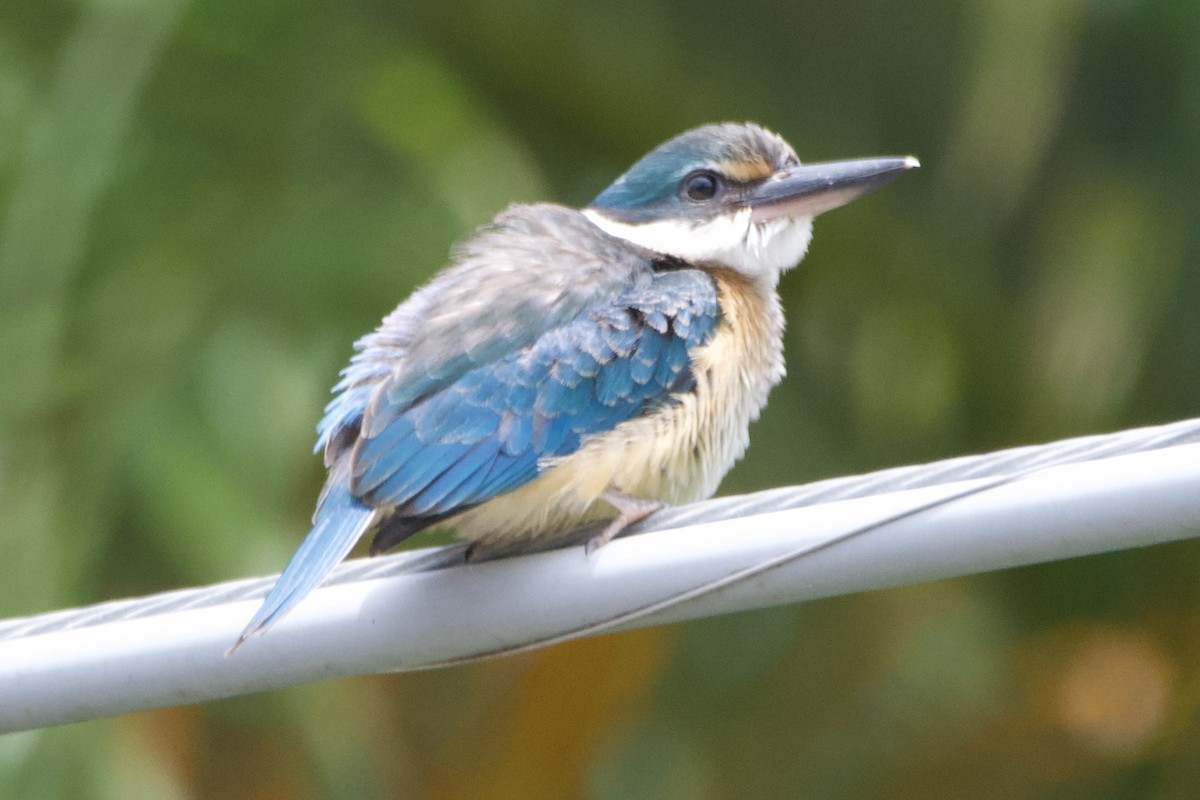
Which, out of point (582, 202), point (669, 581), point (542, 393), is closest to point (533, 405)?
point (542, 393)

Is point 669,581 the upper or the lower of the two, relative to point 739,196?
lower

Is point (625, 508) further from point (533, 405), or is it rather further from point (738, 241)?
point (738, 241)

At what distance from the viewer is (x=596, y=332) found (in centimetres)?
225

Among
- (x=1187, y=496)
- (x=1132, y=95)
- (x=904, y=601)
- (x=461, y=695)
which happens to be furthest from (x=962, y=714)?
(x=1187, y=496)

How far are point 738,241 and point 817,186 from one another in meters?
0.16

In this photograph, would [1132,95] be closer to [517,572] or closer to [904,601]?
[904,601]

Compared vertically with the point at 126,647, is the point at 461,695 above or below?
below

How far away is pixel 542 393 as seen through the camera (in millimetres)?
2193

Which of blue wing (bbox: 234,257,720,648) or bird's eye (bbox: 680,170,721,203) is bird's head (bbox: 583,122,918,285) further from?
blue wing (bbox: 234,257,720,648)

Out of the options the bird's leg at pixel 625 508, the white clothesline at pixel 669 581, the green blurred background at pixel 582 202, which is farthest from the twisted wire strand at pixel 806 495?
the green blurred background at pixel 582 202

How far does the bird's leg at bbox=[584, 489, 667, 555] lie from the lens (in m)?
2.04

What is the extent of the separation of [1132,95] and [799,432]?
1.13 meters

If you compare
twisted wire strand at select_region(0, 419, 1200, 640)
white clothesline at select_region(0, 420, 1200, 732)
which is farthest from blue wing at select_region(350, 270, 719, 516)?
white clothesline at select_region(0, 420, 1200, 732)

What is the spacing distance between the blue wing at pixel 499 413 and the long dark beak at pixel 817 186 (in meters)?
0.42
